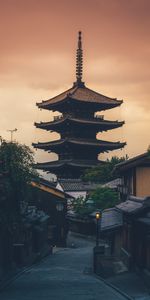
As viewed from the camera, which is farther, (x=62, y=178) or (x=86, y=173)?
(x=62, y=178)

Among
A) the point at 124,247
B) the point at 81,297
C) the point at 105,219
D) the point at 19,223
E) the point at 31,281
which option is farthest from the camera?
the point at 105,219

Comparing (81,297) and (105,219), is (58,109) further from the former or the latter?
(81,297)

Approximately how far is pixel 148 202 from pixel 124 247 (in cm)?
738

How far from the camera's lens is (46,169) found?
89.3 meters

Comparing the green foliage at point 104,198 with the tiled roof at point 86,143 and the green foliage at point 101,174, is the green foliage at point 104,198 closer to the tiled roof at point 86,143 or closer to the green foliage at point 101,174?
the green foliage at point 101,174

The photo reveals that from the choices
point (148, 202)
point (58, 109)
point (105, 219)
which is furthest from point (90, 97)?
point (148, 202)

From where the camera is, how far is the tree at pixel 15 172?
25047mm

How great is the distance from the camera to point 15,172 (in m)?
25.2

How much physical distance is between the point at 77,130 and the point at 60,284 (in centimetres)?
6082

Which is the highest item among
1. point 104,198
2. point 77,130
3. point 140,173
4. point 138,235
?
point 77,130

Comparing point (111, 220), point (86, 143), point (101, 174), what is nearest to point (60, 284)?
point (111, 220)

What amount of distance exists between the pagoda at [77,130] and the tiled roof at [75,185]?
3211 mm

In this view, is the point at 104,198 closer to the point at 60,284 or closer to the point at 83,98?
the point at 83,98

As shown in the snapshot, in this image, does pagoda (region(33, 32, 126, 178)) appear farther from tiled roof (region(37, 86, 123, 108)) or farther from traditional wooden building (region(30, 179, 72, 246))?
traditional wooden building (region(30, 179, 72, 246))
